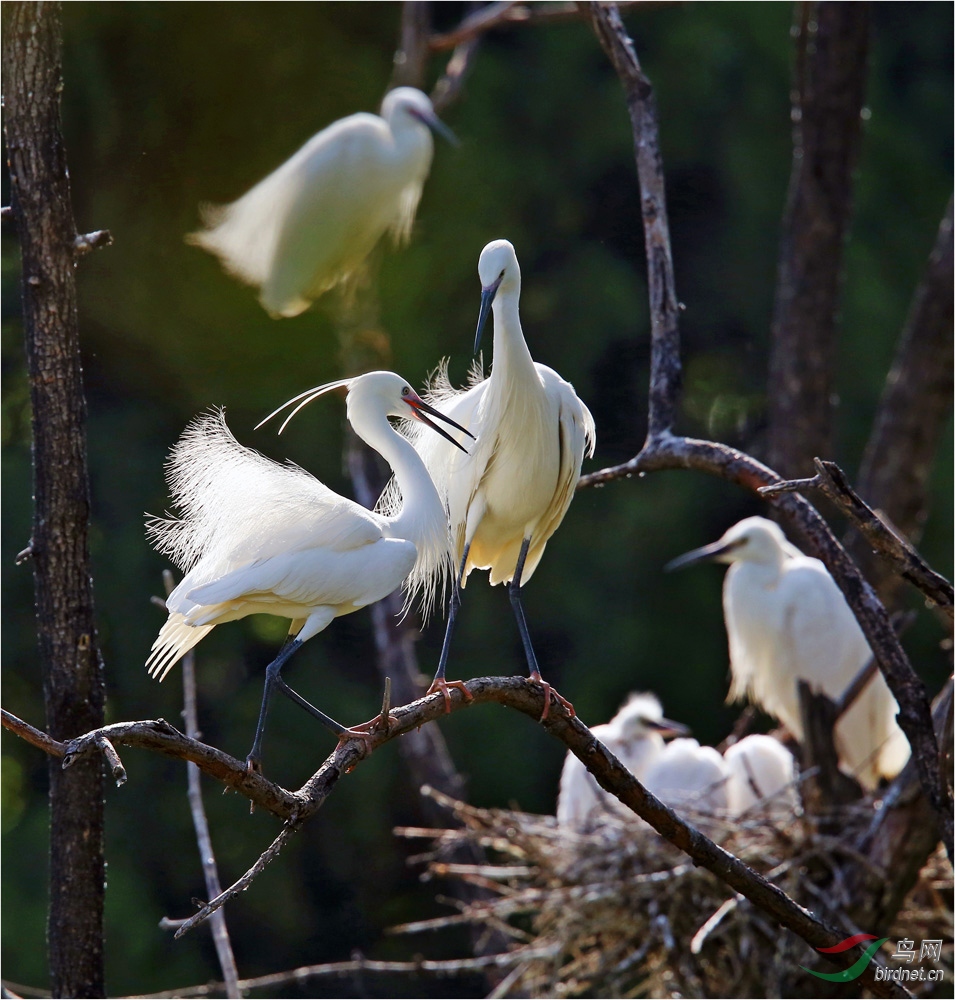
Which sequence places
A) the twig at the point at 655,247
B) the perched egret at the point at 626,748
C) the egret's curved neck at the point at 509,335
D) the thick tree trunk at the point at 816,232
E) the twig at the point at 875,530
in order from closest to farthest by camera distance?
1. the twig at the point at 875,530
2. the egret's curved neck at the point at 509,335
3. the twig at the point at 655,247
4. the perched egret at the point at 626,748
5. the thick tree trunk at the point at 816,232

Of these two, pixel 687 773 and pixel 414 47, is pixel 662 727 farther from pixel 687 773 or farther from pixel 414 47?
pixel 414 47

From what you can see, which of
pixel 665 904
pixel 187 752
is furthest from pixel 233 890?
pixel 665 904

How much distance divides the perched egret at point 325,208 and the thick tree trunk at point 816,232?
118cm

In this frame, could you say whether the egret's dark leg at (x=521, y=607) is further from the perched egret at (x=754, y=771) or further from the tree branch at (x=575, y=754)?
the perched egret at (x=754, y=771)

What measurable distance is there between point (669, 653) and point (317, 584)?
4403 mm

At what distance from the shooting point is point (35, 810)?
471 centimetres

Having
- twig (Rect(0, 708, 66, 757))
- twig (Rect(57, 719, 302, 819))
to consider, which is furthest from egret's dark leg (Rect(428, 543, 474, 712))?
twig (Rect(0, 708, 66, 757))

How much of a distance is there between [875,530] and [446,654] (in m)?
0.70

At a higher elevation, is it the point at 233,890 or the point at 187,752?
the point at 187,752

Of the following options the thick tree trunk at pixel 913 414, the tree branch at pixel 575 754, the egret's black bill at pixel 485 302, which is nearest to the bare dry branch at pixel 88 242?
the egret's black bill at pixel 485 302

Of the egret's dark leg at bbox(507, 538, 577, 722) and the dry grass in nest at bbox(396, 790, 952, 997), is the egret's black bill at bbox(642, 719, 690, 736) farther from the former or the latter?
the egret's dark leg at bbox(507, 538, 577, 722)

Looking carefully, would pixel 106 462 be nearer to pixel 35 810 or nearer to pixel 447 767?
pixel 35 810

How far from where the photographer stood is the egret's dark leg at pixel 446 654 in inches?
57.9

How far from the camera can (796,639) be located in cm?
361
